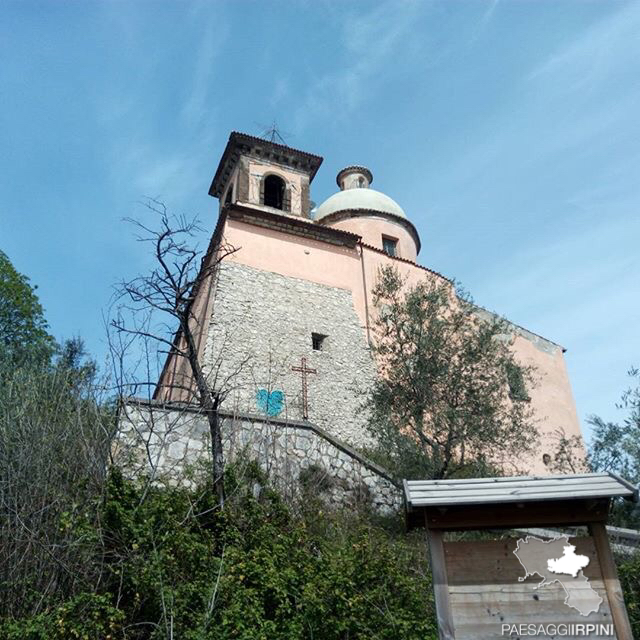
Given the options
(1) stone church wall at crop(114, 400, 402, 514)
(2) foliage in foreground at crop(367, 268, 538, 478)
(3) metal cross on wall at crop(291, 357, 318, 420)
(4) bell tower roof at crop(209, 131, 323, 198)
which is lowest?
(1) stone church wall at crop(114, 400, 402, 514)

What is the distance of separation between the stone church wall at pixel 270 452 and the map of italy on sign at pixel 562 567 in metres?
5.29

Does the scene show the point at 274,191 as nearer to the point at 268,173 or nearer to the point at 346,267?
the point at 268,173

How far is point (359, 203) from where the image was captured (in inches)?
993

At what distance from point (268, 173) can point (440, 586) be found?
→ 789 inches

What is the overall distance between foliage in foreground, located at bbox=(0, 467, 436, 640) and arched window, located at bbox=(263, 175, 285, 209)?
1654 centimetres

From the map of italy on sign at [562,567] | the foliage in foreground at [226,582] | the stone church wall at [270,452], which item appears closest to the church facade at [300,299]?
the stone church wall at [270,452]

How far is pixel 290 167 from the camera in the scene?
941 inches

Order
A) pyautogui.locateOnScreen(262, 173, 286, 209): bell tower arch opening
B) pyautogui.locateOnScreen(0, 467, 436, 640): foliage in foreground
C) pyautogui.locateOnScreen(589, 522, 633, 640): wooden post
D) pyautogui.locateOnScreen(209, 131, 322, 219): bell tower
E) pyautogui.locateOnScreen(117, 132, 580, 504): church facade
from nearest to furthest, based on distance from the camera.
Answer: pyautogui.locateOnScreen(589, 522, 633, 640): wooden post → pyautogui.locateOnScreen(0, 467, 436, 640): foliage in foreground → pyautogui.locateOnScreen(117, 132, 580, 504): church facade → pyautogui.locateOnScreen(209, 131, 322, 219): bell tower → pyautogui.locateOnScreen(262, 173, 286, 209): bell tower arch opening

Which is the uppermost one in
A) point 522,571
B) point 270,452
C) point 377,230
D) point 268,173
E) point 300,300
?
point 268,173

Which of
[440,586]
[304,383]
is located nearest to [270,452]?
[440,586]

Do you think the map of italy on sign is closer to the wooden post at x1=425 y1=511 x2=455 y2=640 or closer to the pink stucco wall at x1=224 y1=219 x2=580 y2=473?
the wooden post at x1=425 y1=511 x2=455 y2=640

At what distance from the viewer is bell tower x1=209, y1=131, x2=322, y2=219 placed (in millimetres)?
22656

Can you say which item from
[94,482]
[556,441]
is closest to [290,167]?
[556,441]

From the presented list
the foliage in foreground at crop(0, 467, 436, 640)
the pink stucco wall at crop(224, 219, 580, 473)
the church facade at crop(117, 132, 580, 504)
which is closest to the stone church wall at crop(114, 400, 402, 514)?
the foliage in foreground at crop(0, 467, 436, 640)
